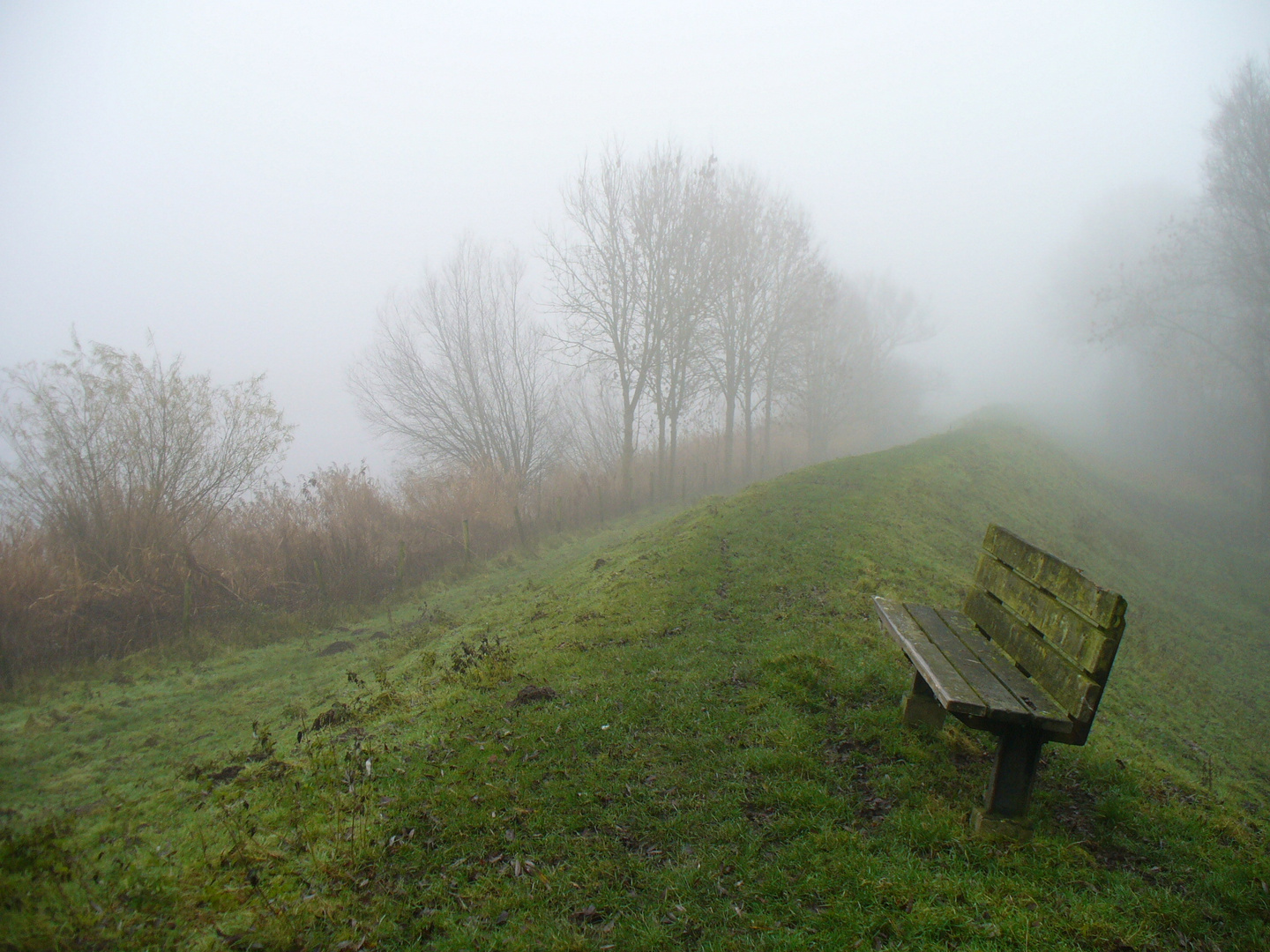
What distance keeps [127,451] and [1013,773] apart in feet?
47.8

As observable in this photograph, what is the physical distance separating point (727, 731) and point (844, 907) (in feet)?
5.94

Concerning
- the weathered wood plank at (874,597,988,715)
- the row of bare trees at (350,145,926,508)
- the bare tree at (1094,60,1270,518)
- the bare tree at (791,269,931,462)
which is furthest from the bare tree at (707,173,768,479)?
the weathered wood plank at (874,597,988,715)

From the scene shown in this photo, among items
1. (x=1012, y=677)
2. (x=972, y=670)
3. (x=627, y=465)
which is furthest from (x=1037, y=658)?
(x=627, y=465)

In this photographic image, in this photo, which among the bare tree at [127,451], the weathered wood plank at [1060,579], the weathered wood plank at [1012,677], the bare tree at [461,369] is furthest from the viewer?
the bare tree at [461,369]

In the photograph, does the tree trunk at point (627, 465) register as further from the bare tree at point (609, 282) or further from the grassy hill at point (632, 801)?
the grassy hill at point (632, 801)

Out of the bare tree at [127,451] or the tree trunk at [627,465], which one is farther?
the tree trunk at [627,465]

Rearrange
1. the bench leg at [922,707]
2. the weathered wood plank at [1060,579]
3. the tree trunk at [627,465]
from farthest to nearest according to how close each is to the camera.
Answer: the tree trunk at [627,465]
the bench leg at [922,707]
the weathered wood plank at [1060,579]

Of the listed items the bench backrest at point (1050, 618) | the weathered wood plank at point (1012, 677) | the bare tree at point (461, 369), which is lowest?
the weathered wood plank at point (1012, 677)

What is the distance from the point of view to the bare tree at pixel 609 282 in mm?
23188

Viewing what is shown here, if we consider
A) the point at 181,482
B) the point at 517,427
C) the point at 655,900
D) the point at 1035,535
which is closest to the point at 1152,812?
the point at 655,900

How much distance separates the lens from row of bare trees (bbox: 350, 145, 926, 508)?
2345cm

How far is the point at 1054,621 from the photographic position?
3.68m

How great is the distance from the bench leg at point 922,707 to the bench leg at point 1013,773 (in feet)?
3.51

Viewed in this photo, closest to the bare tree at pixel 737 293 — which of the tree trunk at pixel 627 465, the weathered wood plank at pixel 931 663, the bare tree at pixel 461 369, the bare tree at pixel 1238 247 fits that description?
the tree trunk at pixel 627 465
